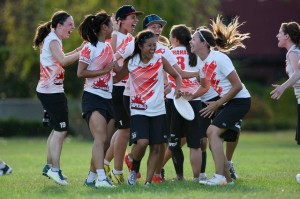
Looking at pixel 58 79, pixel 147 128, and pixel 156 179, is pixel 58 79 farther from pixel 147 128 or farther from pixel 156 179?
pixel 156 179

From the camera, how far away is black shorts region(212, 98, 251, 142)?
33.8 ft

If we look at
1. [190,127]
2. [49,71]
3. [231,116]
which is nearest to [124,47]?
[49,71]

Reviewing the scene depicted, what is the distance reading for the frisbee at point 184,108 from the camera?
10.6 metres

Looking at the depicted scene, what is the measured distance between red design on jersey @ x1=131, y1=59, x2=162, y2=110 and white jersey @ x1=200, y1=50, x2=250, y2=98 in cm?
67

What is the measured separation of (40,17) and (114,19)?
2070cm

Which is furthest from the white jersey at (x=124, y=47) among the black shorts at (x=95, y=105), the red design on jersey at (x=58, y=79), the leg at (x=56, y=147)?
the leg at (x=56, y=147)

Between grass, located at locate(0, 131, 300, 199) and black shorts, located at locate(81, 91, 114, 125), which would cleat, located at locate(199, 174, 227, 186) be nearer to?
grass, located at locate(0, 131, 300, 199)

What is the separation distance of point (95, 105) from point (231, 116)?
176 cm

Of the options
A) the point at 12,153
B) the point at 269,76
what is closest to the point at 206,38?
the point at 12,153

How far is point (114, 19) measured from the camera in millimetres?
11492

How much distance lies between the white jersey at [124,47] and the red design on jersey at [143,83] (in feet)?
1.19

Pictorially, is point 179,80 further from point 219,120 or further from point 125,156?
point 125,156

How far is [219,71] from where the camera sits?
34.2 feet

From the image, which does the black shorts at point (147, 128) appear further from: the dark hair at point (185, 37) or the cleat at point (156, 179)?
the dark hair at point (185, 37)
